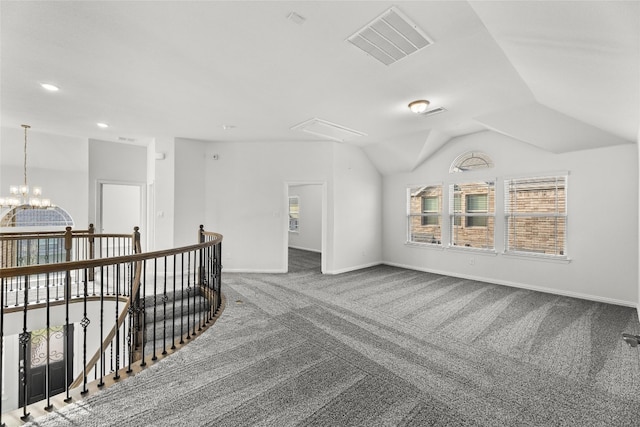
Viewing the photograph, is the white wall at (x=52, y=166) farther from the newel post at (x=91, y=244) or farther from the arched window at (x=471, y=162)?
the arched window at (x=471, y=162)

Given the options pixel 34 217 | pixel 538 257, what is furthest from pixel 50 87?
pixel 538 257

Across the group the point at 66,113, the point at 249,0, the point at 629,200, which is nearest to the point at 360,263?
the point at 629,200

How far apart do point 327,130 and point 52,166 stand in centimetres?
641

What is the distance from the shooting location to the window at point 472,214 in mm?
5691

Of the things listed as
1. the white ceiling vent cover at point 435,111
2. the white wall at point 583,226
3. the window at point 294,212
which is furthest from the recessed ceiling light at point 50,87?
the window at point 294,212

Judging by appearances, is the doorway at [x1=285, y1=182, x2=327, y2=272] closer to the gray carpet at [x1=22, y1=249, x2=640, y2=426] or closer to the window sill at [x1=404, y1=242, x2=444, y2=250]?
the window sill at [x1=404, y1=242, x2=444, y2=250]

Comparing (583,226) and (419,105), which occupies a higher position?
(419,105)

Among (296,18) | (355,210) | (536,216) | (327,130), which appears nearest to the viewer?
(296,18)

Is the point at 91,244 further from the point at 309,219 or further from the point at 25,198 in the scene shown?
the point at 309,219

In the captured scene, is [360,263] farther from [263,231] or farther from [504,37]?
[504,37]

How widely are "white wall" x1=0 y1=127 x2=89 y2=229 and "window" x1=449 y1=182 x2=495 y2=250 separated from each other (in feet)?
28.2

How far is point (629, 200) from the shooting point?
4172mm

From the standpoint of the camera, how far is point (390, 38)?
8.43 ft

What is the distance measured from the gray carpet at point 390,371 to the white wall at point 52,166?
5.39 m
